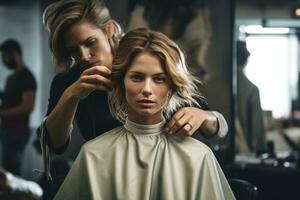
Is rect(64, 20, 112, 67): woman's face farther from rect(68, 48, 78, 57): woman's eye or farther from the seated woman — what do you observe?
the seated woman

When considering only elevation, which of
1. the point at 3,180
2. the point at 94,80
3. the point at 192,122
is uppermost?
the point at 94,80

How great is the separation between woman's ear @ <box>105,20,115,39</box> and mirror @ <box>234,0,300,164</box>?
443mm

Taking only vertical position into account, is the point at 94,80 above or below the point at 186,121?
above

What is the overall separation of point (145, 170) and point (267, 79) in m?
0.66

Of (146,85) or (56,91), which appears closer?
(146,85)

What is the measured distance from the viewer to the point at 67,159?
4.06 feet

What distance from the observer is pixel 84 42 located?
4.00 feet

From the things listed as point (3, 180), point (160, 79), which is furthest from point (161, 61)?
point (3, 180)

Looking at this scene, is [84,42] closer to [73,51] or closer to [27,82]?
[73,51]

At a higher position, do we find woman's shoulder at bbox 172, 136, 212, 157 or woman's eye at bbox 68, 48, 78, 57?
woman's eye at bbox 68, 48, 78, 57

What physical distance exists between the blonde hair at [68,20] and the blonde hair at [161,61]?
0.11 meters

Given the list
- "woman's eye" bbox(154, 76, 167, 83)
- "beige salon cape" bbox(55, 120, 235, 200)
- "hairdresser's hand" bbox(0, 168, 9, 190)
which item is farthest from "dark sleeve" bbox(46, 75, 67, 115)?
"hairdresser's hand" bbox(0, 168, 9, 190)

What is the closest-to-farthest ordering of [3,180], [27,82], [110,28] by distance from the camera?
1. [110,28]
2. [27,82]
3. [3,180]

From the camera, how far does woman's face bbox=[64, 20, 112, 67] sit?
1.21 meters
